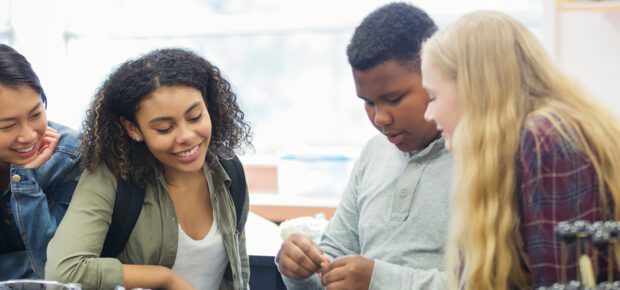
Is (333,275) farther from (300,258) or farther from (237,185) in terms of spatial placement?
(237,185)

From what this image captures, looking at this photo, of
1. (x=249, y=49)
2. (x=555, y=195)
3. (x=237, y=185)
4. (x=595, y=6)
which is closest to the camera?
(x=555, y=195)

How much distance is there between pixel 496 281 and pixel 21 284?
70 centimetres

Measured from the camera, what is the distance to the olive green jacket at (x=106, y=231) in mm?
1540

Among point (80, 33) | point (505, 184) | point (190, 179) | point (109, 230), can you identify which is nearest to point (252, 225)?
point (190, 179)

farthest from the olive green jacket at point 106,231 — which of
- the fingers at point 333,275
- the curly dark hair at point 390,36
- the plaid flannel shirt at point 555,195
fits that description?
the plaid flannel shirt at point 555,195

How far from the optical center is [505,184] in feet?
3.74

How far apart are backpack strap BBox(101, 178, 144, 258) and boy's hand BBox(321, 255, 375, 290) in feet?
1.41

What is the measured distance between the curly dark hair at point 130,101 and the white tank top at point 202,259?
6.6 inches

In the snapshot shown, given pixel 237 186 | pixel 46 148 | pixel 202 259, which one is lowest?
pixel 202 259

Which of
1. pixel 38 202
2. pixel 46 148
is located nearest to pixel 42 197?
pixel 38 202

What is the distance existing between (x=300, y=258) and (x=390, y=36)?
47 cm

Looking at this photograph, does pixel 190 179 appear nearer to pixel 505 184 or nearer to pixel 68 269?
pixel 68 269

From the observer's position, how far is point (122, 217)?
161 centimetres

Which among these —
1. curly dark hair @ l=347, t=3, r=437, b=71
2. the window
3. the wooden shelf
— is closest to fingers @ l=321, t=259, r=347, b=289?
curly dark hair @ l=347, t=3, r=437, b=71
